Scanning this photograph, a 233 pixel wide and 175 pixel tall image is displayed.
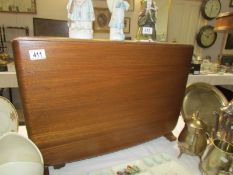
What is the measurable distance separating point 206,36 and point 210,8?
452mm

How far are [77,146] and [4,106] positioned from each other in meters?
0.33

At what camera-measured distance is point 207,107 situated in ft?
2.78

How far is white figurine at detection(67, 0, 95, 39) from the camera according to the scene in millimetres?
611

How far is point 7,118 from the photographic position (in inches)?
28.1

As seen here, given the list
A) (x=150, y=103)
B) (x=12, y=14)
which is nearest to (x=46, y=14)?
(x=12, y=14)

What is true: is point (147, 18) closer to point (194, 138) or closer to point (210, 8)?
point (194, 138)

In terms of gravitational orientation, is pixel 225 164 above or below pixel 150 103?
below

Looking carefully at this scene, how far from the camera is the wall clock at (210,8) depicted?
9.77ft

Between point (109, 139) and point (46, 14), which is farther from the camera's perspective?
point (46, 14)

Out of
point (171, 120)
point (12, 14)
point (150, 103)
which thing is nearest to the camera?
point (150, 103)

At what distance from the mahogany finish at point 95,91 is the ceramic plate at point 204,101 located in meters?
0.10

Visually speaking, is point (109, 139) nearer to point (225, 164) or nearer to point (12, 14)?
point (225, 164)

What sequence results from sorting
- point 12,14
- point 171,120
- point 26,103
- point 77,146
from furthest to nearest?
point 12,14 < point 171,120 < point 77,146 < point 26,103

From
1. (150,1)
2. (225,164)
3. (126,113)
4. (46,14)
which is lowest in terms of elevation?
(225,164)
